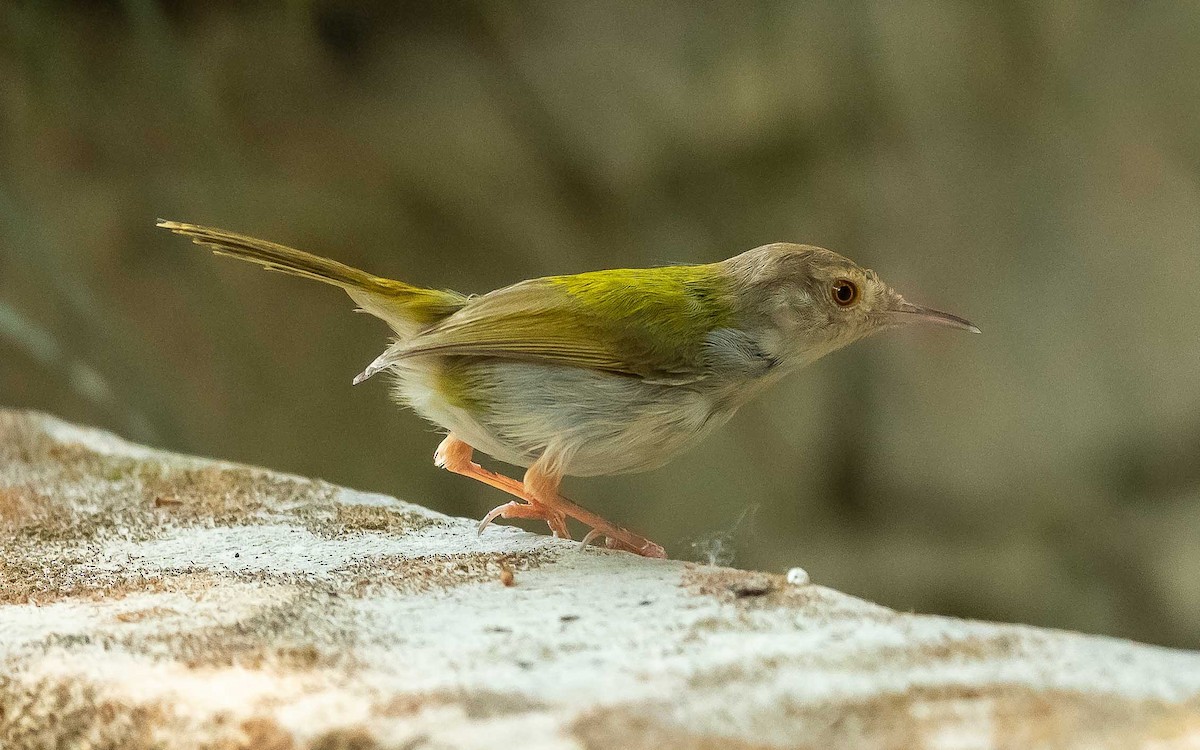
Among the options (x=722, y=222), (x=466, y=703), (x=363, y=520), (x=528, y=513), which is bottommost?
(x=466, y=703)

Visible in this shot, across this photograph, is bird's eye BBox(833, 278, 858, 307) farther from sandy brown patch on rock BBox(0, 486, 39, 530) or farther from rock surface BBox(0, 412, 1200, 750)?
sandy brown patch on rock BBox(0, 486, 39, 530)

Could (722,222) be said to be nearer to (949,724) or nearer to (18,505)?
(18,505)

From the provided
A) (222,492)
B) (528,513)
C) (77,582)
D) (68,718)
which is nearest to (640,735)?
(68,718)

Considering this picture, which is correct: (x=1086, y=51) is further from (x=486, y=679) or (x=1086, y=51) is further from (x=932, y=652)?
(x=486, y=679)

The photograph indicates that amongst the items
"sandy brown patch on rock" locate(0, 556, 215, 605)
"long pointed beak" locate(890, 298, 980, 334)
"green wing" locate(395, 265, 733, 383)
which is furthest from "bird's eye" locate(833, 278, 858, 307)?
"sandy brown patch on rock" locate(0, 556, 215, 605)

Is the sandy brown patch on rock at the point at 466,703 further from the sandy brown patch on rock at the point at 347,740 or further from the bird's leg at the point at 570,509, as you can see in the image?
the bird's leg at the point at 570,509

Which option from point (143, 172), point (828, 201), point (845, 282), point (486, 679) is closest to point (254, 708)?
point (486, 679)

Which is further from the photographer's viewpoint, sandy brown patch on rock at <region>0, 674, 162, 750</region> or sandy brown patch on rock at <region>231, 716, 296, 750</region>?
sandy brown patch on rock at <region>0, 674, 162, 750</region>
